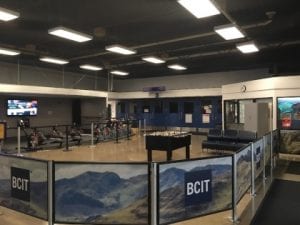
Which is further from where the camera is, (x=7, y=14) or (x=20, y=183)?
(x=7, y=14)

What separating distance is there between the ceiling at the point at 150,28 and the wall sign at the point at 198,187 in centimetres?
339

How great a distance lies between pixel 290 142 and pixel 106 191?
729 centimetres

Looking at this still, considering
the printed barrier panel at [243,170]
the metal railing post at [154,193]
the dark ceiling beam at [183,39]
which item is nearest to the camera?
the metal railing post at [154,193]

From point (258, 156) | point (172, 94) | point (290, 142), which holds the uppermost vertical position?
point (172, 94)

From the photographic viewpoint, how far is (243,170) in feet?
12.9

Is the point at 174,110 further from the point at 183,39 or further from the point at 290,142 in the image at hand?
the point at 183,39

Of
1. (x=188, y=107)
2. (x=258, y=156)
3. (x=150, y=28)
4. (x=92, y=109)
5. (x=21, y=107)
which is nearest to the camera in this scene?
(x=258, y=156)

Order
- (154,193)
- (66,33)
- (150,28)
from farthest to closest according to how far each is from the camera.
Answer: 1. (150,28)
2. (66,33)
3. (154,193)

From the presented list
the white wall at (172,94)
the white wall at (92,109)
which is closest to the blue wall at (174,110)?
the white wall at (172,94)

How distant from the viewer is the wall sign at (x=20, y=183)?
321cm

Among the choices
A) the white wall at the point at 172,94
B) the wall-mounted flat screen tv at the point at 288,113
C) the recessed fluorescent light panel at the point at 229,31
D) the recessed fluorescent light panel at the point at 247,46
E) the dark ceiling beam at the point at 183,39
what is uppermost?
the dark ceiling beam at the point at 183,39

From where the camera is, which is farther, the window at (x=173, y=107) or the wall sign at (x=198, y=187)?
the window at (x=173, y=107)

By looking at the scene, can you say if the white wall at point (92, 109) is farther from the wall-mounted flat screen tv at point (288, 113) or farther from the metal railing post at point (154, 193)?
the metal railing post at point (154, 193)

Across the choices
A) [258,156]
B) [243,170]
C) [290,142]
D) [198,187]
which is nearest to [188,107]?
[290,142]
